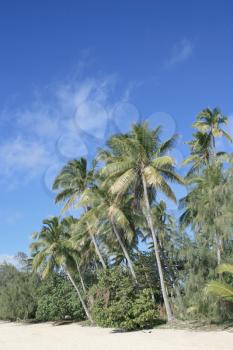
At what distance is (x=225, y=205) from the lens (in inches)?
824

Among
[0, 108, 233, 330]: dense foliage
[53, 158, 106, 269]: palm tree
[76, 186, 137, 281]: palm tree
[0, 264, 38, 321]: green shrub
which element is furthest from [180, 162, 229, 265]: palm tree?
[0, 264, 38, 321]: green shrub

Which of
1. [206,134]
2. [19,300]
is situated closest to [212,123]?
[206,134]

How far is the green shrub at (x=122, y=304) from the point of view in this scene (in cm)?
2230

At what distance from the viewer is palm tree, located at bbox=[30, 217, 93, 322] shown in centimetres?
3406

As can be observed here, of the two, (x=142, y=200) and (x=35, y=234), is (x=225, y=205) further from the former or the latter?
(x=35, y=234)

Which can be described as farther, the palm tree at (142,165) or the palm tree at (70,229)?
the palm tree at (70,229)

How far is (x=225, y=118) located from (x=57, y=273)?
71.1 ft

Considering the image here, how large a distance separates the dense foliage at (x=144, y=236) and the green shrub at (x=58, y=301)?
112 mm

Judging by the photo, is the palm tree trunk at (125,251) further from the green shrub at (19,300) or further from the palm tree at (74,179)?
the green shrub at (19,300)

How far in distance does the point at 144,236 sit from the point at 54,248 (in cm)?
771

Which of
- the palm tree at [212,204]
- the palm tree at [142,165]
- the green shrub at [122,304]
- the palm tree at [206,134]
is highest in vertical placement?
the palm tree at [206,134]

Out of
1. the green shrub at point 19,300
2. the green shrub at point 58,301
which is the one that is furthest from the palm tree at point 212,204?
the green shrub at point 19,300

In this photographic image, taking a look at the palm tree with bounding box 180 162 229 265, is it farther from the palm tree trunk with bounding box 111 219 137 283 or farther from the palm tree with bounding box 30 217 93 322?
the palm tree with bounding box 30 217 93 322

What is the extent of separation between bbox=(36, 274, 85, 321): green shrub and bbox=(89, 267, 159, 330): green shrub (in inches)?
433
